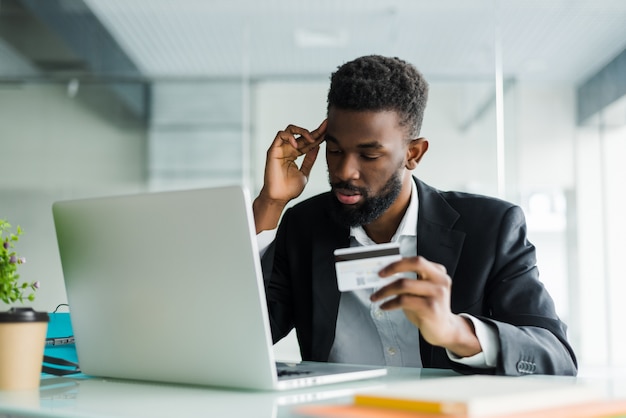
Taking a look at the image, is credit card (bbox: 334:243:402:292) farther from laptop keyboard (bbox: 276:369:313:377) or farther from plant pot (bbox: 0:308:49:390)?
plant pot (bbox: 0:308:49:390)

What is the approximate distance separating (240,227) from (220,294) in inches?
4.1

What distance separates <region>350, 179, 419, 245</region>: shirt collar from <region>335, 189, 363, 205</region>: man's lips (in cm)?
11

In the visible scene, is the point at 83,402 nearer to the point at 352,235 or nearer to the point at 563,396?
the point at 563,396

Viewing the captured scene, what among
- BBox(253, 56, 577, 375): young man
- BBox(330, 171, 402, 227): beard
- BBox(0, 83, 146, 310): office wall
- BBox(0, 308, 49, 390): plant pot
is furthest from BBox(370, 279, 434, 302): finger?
BBox(0, 83, 146, 310): office wall

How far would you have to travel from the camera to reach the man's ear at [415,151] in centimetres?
180

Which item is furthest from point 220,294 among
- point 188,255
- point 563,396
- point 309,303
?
point 309,303

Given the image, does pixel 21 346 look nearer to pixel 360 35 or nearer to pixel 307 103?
pixel 307 103

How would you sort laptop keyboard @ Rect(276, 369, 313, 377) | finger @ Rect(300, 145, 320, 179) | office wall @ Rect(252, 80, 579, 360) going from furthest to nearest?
office wall @ Rect(252, 80, 579, 360) < finger @ Rect(300, 145, 320, 179) < laptop keyboard @ Rect(276, 369, 313, 377)

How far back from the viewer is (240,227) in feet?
3.28

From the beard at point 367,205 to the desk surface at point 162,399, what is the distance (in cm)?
54

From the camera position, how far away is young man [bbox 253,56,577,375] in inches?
62.5

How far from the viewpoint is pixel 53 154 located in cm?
427

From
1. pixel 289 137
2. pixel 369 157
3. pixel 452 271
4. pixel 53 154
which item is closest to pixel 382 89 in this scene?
pixel 369 157

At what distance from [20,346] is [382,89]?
97 centimetres
